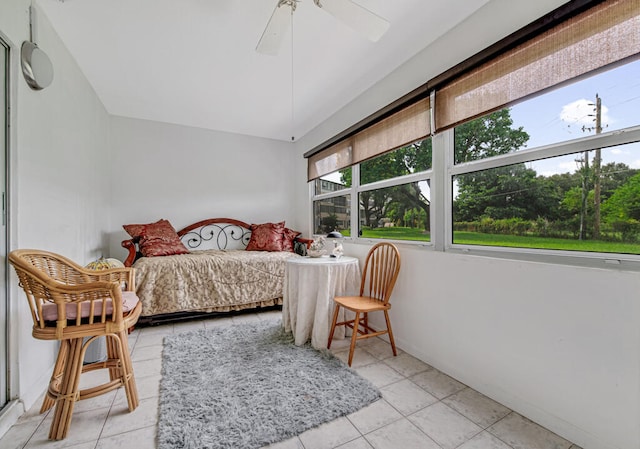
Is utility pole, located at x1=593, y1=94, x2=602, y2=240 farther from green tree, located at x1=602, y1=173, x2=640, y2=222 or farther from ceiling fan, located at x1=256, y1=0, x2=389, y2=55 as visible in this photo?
ceiling fan, located at x1=256, y1=0, x2=389, y2=55

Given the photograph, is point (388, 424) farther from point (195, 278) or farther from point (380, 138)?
point (195, 278)

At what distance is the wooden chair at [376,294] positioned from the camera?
2.07 meters

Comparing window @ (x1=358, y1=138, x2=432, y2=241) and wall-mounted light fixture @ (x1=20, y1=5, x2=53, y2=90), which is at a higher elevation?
wall-mounted light fixture @ (x1=20, y1=5, x2=53, y2=90)

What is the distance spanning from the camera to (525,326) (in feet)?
4.88

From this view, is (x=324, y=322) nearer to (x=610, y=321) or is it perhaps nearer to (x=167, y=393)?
(x=167, y=393)

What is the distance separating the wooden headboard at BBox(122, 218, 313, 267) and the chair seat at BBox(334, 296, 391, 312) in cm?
161

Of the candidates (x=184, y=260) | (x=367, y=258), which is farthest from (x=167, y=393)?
(x=367, y=258)

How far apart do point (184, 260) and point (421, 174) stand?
2.48m

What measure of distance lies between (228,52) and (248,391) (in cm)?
249

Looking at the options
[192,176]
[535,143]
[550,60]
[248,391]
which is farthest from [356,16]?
[192,176]

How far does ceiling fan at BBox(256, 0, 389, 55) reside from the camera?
57.4 inches

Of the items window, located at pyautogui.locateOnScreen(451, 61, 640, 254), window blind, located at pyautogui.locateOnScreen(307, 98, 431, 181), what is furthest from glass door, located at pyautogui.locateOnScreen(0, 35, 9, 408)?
window, located at pyautogui.locateOnScreen(451, 61, 640, 254)

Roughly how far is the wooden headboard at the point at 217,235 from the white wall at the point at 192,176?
0.37ft

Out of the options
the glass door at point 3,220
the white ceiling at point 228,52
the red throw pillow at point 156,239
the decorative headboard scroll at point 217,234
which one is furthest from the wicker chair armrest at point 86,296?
the decorative headboard scroll at point 217,234
